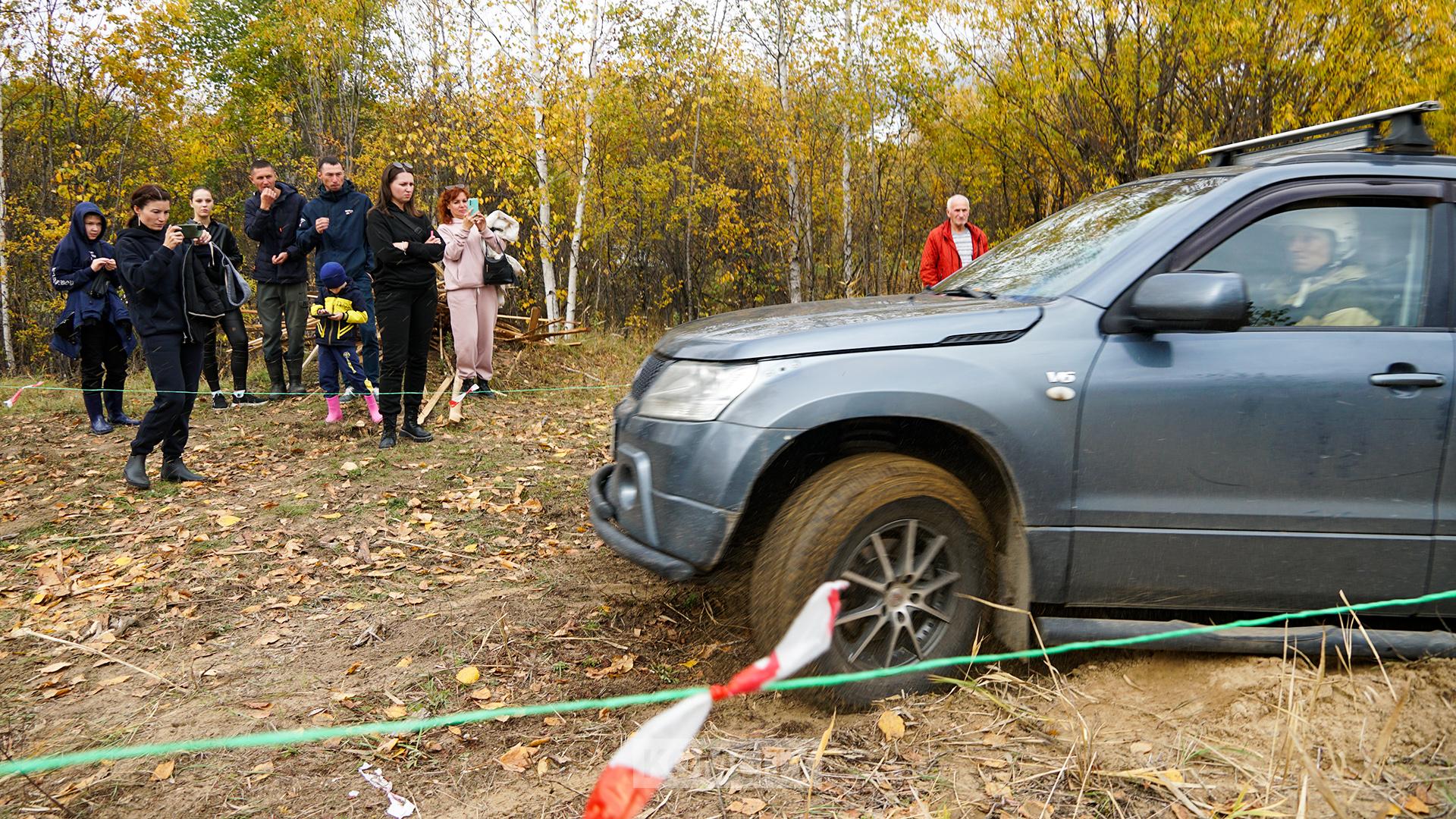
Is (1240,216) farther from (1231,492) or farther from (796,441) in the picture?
(796,441)

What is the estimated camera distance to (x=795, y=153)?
63.2 feet

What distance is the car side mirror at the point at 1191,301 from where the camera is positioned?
2.71 metres

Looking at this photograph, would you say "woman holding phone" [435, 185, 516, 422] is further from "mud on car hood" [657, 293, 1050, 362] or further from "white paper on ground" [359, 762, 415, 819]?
"white paper on ground" [359, 762, 415, 819]

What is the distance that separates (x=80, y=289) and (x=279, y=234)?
1643 millimetres

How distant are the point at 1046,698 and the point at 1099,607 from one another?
1.20ft

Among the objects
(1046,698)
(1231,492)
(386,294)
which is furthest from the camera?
(386,294)

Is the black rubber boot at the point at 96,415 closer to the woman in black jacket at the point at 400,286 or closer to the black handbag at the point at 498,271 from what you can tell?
the woman in black jacket at the point at 400,286

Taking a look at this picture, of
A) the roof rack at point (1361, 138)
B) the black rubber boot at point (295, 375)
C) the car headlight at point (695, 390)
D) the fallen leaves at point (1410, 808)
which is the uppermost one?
the roof rack at point (1361, 138)

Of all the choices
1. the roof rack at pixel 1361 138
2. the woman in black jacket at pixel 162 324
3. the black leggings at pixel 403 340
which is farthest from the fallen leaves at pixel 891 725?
the woman in black jacket at pixel 162 324

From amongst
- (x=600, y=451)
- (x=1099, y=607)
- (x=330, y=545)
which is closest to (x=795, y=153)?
(x=600, y=451)

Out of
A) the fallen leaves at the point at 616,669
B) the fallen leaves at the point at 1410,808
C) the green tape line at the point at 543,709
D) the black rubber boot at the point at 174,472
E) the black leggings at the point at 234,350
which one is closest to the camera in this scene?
the green tape line at the point at 543,709

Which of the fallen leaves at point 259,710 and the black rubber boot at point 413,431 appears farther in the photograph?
the black rubber boot at point 413,431

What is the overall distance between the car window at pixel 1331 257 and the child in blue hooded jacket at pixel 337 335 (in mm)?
6470

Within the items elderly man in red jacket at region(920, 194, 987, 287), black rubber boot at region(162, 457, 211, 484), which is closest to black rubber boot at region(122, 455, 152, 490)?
black rubber boot at region(162, 457, 211, 484)
